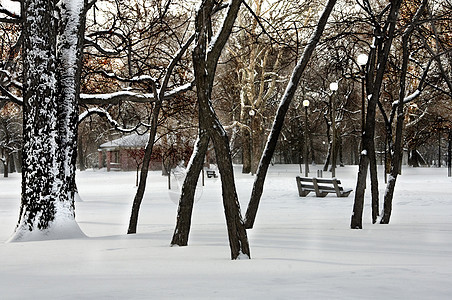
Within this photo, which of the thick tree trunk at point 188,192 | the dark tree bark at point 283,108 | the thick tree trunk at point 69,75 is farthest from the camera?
the dark tree bark at point 283,108

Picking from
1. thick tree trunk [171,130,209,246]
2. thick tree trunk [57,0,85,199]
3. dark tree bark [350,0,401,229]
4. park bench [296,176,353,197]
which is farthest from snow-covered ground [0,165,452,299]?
park bench [296,176,353,197]

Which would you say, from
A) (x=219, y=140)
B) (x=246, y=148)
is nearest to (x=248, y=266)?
(x=219, y=140)

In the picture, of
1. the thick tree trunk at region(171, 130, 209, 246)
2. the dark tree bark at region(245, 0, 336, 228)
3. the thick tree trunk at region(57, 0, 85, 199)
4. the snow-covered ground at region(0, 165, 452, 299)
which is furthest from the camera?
the dark tree bark at region(245, 0, 336, 228)

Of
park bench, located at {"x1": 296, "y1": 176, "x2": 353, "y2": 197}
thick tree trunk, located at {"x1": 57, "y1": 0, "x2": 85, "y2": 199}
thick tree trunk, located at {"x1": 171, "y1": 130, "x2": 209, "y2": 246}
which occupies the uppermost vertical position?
thick tree trunk, located at {"x1": 57, "y1": 0, "x2": 85, "y2": 199}

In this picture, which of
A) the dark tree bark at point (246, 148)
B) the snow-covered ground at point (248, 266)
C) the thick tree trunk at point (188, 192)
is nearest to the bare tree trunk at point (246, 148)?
the dark tree bark at point (246, 148)

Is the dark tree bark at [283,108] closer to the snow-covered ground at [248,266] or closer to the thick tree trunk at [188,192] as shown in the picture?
the snow-covered ground at [248,266]

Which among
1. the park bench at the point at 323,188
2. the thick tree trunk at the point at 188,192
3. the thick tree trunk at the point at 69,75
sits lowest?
the park bench at the point at 323,188

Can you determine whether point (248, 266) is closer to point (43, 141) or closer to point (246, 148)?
point (43, 141)

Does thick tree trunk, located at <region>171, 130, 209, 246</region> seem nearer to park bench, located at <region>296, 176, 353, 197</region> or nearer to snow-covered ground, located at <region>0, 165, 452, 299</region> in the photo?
snow-covered ground, located at <region>0, 165, 452, 299</region>

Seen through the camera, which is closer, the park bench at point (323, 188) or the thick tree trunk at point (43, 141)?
the thick tree trunk at point (43, 141)

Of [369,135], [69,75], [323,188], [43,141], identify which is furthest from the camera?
[323,188]

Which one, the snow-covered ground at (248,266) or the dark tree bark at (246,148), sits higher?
the dark tree bark at (246,148)

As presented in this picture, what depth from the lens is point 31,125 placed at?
9.30 metres

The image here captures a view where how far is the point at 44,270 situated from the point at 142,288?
4.96 feet
